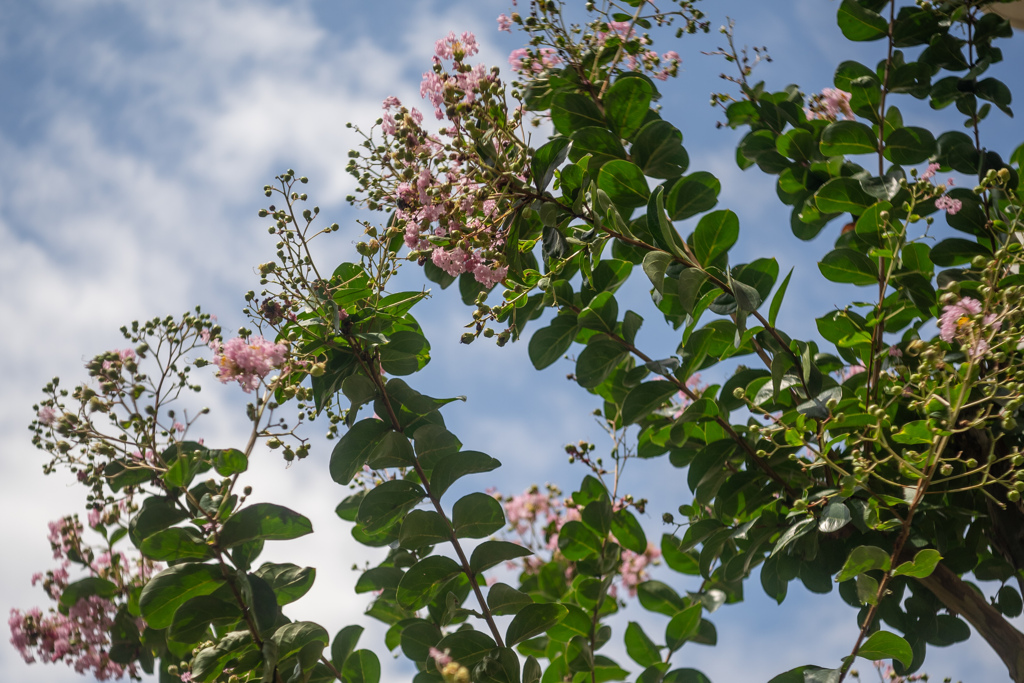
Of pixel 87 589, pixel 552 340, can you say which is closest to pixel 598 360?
pixel 552 340

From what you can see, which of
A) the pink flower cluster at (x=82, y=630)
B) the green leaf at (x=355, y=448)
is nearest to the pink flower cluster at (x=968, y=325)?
the green leaf at (x=355, y=448)

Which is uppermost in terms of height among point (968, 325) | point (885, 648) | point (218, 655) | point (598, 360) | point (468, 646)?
point (598, 360)

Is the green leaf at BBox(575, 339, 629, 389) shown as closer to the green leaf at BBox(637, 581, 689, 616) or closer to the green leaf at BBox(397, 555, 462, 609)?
the green leaf at BBox(397, 555, 462, 609)

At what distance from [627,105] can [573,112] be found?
0.48 feet

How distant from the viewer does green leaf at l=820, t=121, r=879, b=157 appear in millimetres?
1863

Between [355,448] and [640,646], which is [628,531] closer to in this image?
[640,646]

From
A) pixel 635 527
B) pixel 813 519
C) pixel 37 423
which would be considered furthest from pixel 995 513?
pixel 37 423

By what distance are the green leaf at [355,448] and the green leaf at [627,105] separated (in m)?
1.02

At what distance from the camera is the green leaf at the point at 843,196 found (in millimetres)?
1741

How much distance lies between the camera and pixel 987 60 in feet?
6.34

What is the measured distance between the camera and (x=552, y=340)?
168 cm

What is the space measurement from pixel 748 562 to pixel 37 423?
5.66ft

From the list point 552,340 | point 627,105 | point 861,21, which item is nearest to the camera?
point 552,340

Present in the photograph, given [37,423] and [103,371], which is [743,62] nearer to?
[103,371]
